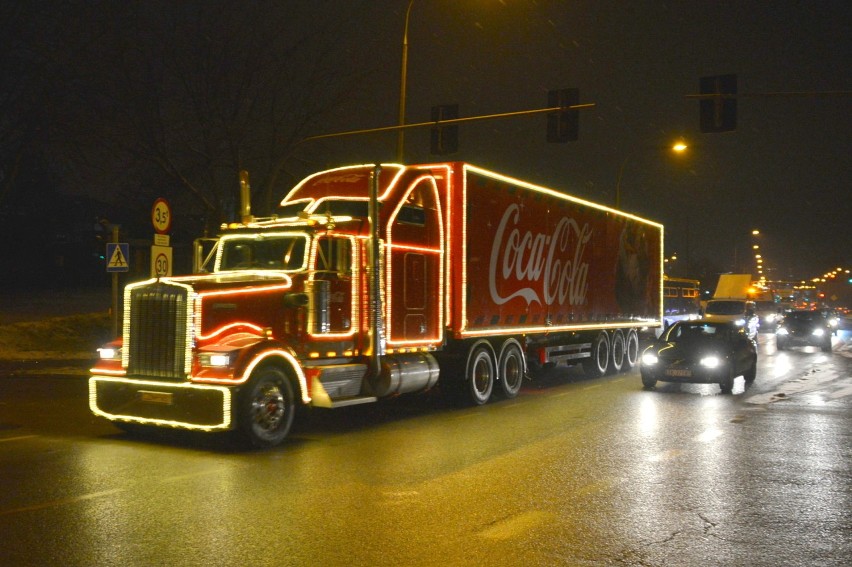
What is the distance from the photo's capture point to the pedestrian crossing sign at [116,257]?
17.4m

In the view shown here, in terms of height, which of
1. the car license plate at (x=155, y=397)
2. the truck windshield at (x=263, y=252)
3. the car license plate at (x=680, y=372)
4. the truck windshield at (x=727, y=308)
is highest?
the truck windshield at (x=263, y=252)

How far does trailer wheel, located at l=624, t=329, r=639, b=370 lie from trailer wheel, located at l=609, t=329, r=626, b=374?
282mm

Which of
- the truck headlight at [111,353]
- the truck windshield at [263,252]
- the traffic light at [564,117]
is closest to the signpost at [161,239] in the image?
the truck windshield at [263,252]

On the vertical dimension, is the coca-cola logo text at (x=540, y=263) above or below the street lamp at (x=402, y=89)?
below

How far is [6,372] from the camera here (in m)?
20.0

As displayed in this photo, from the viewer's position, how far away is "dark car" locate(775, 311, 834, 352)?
32469 millimetres

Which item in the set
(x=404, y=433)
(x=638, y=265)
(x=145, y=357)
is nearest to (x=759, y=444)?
(x=404, y=433)

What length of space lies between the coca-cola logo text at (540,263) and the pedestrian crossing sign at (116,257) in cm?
775

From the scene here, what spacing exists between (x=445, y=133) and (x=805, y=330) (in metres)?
20.3

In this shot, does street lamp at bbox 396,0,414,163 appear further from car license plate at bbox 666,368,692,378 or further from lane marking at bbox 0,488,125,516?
lane marking at bbox 0,488,125,516

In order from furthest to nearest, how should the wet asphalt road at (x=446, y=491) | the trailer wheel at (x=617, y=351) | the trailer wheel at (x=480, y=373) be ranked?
the trailer wheel at (x=617, y=351) → the trailer wheel at (x=480, y=373) → the wet asphalt road at (x=446, y=491)

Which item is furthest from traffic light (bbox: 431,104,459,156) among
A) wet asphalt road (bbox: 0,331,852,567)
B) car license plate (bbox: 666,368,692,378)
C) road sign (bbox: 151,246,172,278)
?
wet asphalt road (bbox: 0,331,852,567)

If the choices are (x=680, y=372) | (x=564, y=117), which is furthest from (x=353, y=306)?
(x=564, y=117)

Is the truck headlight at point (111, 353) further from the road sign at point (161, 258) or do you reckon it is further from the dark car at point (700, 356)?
the dark car at point (700, 356)
